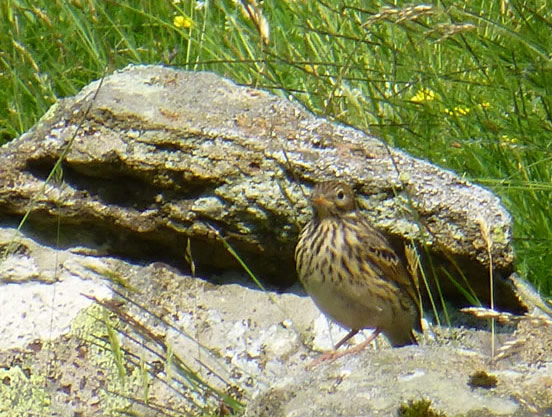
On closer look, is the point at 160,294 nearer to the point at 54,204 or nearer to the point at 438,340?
the point at 54,204

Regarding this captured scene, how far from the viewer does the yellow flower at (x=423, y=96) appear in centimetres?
567

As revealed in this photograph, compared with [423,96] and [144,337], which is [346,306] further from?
[423,96]

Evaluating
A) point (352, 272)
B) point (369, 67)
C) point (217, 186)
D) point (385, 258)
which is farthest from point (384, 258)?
point (369, 67)

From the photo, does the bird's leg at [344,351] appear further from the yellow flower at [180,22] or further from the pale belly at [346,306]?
the yellow flower at [180,22]

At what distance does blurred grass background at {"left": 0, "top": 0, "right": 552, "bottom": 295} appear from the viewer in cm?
518

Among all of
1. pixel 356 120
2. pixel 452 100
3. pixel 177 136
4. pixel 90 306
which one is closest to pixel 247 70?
pixel 356 120

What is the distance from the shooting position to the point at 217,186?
15.0ft

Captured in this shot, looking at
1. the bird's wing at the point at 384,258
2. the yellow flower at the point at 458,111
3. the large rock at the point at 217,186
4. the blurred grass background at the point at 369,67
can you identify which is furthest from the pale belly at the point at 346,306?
the yellow flower at the point at 458,111

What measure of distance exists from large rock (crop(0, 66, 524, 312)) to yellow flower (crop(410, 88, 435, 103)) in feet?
3.09

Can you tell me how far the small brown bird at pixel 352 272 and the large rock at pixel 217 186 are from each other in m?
0.09

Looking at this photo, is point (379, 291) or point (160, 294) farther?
point (379, 291)

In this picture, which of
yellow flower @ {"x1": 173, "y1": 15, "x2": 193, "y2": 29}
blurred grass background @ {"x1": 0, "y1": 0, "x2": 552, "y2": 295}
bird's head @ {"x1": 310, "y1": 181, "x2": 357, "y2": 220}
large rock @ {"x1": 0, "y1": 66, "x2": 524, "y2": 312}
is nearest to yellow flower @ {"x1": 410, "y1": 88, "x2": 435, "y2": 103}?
blurred grass background @ {"x1": 0, "y1": 0, "x2": 552, "y2": 295}

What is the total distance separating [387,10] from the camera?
4.17m

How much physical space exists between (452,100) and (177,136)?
1.59 meters
